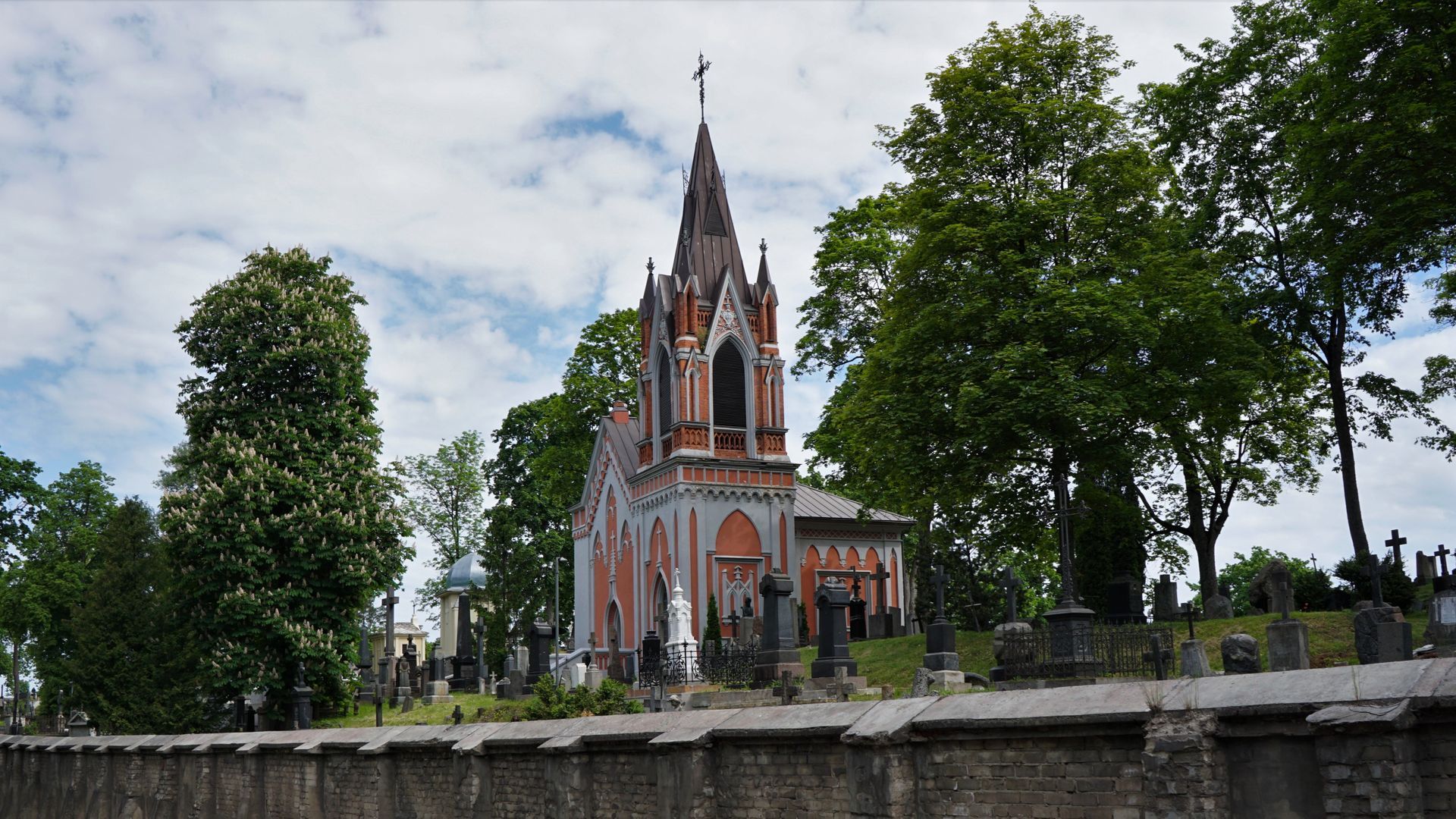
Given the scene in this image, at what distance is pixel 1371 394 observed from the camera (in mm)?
25844

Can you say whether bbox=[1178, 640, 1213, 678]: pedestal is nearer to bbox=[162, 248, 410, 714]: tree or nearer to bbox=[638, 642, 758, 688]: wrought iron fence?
bbox=[638, 642, 758, 688]: wrought iron fence

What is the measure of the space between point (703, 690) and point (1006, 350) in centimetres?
793

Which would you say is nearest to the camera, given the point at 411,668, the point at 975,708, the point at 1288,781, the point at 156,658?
the point at 1288,781

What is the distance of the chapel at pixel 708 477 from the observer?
131 feet

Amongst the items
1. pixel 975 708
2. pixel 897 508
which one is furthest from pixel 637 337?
pixel 975 708

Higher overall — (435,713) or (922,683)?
(922,683)

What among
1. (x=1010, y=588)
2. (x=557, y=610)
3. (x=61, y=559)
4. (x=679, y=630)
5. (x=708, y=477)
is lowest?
(x=679, y=630)

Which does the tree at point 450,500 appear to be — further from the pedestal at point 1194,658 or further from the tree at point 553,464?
the pedestal at point 1194,658

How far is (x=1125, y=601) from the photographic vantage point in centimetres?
2402

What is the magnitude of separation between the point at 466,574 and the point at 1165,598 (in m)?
28.3

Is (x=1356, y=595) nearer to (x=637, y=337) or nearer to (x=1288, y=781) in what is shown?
(x=1288, y=781)

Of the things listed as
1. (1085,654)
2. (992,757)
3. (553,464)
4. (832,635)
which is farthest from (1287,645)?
(553,464)

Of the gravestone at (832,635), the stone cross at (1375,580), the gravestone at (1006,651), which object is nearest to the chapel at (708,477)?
the gravestone at (832,635)

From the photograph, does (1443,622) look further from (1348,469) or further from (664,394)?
(664,394)
